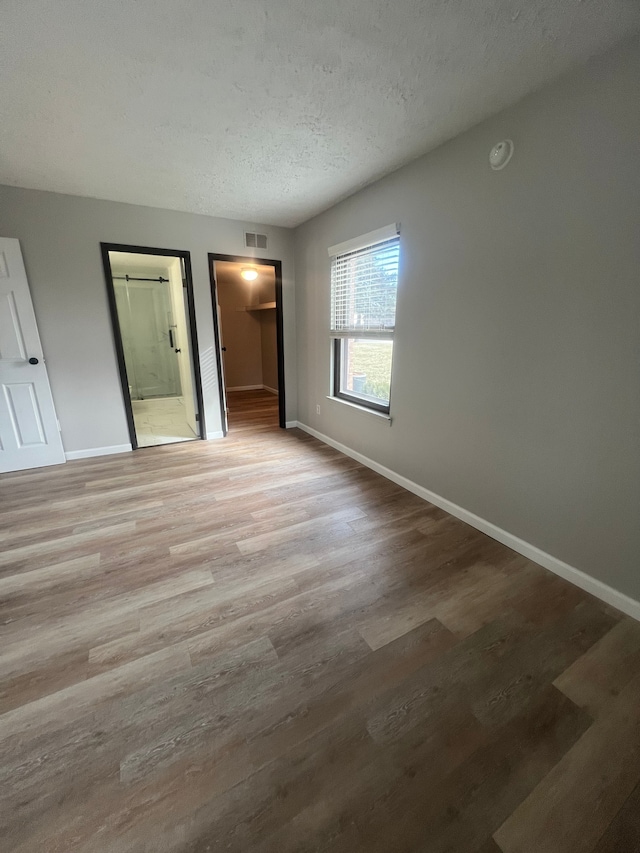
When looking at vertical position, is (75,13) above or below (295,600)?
above

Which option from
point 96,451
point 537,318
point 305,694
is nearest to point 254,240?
point 96,451

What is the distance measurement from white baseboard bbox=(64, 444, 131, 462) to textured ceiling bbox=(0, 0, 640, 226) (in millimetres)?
2476

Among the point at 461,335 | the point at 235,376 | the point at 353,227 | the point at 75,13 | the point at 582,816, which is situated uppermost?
the point at 75,13

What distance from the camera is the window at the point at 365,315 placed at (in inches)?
110

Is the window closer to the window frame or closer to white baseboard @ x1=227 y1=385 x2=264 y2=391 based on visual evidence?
the window frame

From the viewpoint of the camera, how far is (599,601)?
172 centimetres

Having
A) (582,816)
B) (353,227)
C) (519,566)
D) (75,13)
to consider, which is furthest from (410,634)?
(353,227)

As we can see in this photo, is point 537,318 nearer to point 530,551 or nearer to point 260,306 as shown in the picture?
point 530,551

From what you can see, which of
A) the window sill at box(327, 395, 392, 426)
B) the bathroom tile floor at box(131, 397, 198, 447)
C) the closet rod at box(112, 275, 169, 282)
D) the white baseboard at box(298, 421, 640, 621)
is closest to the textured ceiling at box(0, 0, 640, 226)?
the window sill at box(327, 395, 392, 426)

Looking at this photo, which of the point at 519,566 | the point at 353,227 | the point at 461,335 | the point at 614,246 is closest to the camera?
the point at 614,246

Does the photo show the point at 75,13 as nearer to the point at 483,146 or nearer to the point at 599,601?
the point at 483,146

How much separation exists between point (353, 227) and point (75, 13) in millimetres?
2222

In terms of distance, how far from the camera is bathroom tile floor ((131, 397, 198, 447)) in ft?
13.8

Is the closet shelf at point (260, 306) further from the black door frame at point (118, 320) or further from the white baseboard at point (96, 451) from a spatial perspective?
the white baseboard at point (96, 451)
